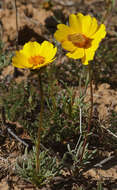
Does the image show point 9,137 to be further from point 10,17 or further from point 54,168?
point 10,17

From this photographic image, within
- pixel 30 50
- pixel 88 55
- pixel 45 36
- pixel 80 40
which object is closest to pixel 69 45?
pixel 80 40

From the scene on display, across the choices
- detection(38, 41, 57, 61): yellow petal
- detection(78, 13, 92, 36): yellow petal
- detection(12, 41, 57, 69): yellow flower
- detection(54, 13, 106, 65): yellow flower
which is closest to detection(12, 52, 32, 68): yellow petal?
detection(12, 41, 57, 69): yellow flower

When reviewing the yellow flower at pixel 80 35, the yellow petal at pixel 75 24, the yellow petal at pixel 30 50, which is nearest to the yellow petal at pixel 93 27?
the yellow flower at pixel 80 35

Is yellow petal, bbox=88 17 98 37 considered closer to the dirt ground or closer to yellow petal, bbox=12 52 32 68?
yellow petal, bbox=12 52 32 68

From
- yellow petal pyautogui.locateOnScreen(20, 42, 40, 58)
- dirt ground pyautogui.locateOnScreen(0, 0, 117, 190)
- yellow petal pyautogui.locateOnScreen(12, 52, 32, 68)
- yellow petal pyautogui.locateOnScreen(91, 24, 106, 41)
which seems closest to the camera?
yellow petal pyautogui.locateOnScreen(12, 52, 32, 68)

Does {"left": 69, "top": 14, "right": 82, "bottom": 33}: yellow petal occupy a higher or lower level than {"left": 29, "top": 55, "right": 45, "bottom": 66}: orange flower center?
higher

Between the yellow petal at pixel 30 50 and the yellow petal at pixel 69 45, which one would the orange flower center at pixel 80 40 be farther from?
the yellow petal at pixel 30 50
